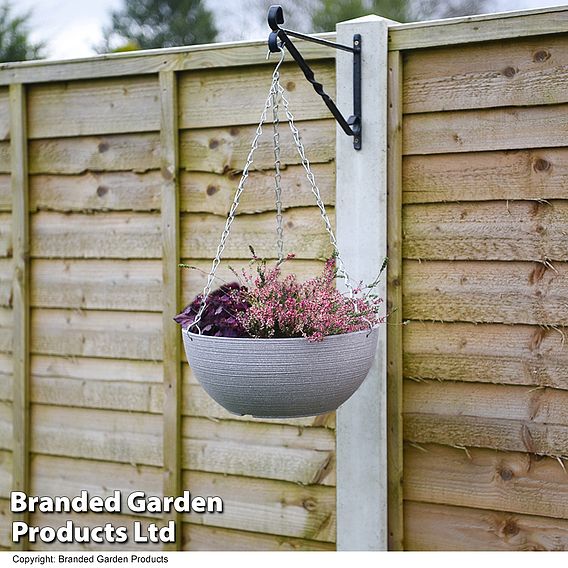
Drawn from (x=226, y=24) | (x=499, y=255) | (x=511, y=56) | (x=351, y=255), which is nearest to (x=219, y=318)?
(x=351, y=255)

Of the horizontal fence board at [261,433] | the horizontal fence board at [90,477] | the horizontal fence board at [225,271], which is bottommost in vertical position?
the horizontal fence board at [90,477]

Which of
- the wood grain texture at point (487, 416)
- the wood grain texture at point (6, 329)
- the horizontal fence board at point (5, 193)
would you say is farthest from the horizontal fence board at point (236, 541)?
the horizontal fence board at point (5, 193)

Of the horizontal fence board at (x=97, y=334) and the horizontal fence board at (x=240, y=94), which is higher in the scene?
the horizontal fence board at (x=240, y=94)

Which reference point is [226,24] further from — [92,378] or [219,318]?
[219,318]

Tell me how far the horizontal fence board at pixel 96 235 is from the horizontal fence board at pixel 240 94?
0.35 metres

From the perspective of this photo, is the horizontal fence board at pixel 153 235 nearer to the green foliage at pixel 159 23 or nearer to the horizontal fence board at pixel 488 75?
the horizontal fence board at pixel 488 75

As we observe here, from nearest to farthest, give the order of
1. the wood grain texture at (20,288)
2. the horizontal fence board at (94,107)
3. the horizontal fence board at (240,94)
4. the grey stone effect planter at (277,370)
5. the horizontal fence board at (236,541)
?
the grey stone effect planter at (277,370), the horizontal fence board at (240,94), the horizontal fence board at (236,541), the horizontal fence board at (94,107), the wood grain texture at (20,288)

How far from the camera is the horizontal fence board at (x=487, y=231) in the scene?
2.25m

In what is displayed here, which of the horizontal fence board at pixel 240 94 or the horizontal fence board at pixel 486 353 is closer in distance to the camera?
the horizontal fence board at pixel 486 353

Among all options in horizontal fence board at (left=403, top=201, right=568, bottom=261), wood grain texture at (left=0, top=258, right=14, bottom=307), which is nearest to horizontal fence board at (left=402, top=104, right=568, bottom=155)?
horizontal fence board at (left=403, top=201, right=568, bottom=261)

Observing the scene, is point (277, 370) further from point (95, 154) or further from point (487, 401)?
point (95, 154)

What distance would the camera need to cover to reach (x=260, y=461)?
2654 millimetres

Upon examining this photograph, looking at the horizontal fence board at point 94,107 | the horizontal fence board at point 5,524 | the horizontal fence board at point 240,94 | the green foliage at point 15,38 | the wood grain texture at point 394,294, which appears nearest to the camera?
the wood grain texture at point 394,294

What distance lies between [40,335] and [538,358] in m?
1.60
